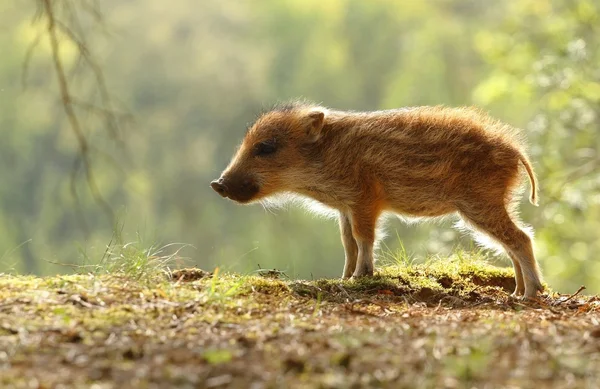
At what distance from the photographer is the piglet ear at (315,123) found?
696 cm

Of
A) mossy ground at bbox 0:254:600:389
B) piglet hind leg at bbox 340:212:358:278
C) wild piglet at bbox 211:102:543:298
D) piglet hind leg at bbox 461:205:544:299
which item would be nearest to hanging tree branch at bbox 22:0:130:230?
mossy ground at bbox 0:254:600:389

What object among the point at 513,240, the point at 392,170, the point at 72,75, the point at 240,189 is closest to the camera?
the point at 72,75

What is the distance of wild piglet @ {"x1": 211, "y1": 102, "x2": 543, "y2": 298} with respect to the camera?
21.4 ft

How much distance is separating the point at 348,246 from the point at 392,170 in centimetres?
80

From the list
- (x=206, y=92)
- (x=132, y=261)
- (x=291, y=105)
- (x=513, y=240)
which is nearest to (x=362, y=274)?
(x=513, y=240)

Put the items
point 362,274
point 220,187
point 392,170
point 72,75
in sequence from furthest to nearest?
point 220,187
point 392,170
point 362,274
point 72,75

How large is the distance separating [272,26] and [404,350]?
52232 mm

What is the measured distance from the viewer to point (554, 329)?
4.06m

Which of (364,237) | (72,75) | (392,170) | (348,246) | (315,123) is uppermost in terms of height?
(72,75)

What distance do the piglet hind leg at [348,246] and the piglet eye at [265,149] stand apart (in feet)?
2.60

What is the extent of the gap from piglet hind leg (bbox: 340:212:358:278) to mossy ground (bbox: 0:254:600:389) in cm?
128

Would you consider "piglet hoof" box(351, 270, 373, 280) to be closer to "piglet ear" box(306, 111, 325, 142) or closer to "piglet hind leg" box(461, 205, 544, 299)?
"piglet hind leg" box(461, 205, 544, 299)

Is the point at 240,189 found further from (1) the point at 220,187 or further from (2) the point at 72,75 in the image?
(2) the point at 72,75

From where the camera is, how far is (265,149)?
23.3ft
